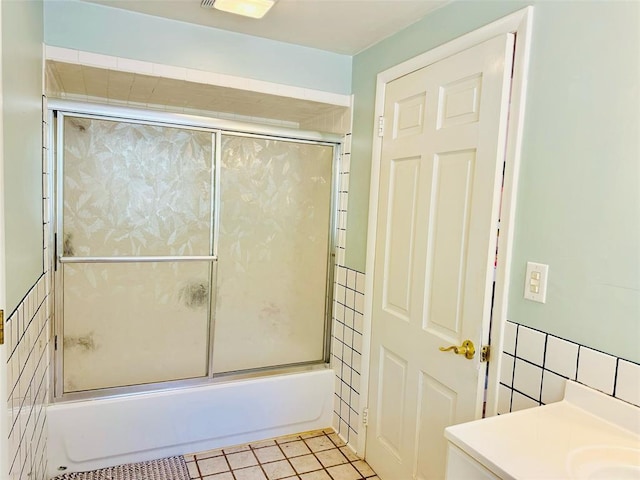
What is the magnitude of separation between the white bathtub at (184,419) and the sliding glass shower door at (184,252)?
0.10 meters

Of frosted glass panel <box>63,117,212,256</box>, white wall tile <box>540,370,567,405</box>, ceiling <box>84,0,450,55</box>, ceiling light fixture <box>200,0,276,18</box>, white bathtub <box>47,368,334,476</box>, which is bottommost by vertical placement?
A: white bathtub <box>47,368,334,476</box>

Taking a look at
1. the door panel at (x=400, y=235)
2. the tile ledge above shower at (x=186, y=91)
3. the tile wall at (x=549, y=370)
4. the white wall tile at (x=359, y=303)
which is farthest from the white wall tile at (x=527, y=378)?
the tile ledge above shower at (x=186, y=91)

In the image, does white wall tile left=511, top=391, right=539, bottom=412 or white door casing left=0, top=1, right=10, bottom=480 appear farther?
white wall tile left=511, top=391, right=539, bottom=412

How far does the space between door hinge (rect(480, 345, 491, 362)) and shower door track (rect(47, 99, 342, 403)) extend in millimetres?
1205

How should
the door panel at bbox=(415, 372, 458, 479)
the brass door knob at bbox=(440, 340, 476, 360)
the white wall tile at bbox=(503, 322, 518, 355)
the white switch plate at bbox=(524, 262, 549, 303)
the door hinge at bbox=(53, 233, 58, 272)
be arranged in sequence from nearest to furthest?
the white switch plate at bbox=(524, 262, 549, 303) → the white wall tile at bbox=(503, 322, 518, 355) → the brass door knob at bbox=(440, 340, 476, 360) → the door panel at bbox=(415, 372, 458, 479) → the door hinge at bbox=(53, 233, 58, 272)

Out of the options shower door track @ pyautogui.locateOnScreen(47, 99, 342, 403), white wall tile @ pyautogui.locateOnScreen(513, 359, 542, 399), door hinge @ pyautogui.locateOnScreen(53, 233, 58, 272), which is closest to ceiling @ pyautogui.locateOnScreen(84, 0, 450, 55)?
shower door track @ pyautogui.locateOnScreen(47, 99, 342, 403)

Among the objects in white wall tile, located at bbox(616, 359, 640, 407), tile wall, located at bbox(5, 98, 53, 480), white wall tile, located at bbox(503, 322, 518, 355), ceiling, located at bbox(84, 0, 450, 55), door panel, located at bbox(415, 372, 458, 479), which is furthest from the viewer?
ceiling, located at bbox(84, 0, 450, 55)

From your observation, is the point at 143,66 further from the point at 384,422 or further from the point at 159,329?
the point at 384,422

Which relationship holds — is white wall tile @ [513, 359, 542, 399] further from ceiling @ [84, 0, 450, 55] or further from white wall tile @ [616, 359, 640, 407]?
ceiling @ [84, 0, 450, 55]

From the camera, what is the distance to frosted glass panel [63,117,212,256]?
2.05 meters

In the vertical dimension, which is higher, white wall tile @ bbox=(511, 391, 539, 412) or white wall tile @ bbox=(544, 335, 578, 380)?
white wall tile @ bbox=(544, 335, 578, 380)

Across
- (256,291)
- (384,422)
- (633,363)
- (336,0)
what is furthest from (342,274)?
(633,363)

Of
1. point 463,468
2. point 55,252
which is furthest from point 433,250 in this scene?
point 55,252

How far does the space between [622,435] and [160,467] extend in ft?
6.53
